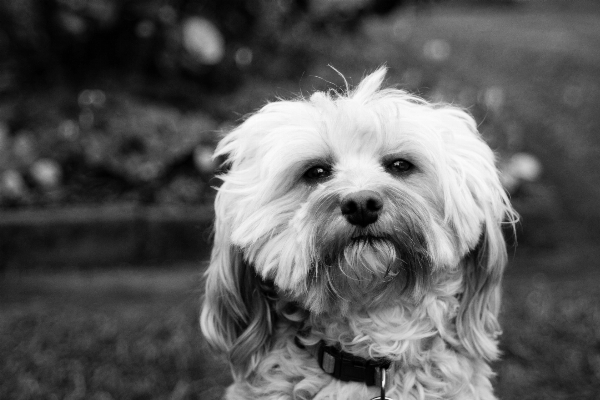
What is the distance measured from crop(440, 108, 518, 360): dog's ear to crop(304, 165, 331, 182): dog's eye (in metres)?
0.41

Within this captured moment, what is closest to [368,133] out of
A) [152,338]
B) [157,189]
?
[152,338]

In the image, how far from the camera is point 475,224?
87.7 inches

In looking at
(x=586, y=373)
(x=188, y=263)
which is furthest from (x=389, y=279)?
(x=188, y=263)

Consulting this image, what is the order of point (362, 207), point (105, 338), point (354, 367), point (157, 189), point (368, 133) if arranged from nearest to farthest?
point (362, 207)
point (368, 133)
point (354, 367)
point (105, 338)
point (157, 189)

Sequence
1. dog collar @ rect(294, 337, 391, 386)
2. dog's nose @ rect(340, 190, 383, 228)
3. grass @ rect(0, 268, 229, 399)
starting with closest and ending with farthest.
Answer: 1. dog's nose @ rect(340, 190, 383, 228)
2. dog collar @ rect(294, 337, 391, 386)
3. grass @ rect(0, 268, 229, 399)

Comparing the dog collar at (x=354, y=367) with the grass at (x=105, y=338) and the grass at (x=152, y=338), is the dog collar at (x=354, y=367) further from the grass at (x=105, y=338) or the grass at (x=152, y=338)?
the grass at (x=152, y=338)

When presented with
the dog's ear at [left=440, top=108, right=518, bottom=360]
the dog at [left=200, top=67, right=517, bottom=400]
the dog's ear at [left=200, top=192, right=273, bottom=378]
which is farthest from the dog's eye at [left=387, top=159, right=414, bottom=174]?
the dog's ear at [left=200, top=192, right=273, bottom=378]

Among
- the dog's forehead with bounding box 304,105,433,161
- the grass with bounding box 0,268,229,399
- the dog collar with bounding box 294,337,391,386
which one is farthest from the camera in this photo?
the grass with bounding box 0,268,229,399

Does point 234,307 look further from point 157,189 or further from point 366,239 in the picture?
point 157,189

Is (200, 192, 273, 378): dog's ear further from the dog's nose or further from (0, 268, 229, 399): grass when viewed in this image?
(0, 268, 229, 399): grass

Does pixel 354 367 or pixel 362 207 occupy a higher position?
pixel 362 207

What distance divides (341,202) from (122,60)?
401 centimetres

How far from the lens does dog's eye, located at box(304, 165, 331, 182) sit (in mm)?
2279

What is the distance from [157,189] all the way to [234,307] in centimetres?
264
